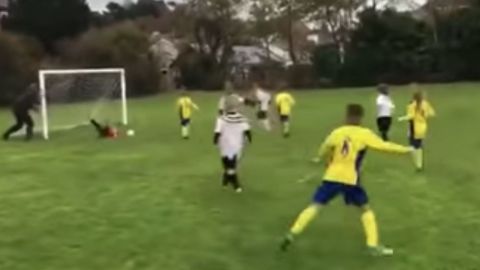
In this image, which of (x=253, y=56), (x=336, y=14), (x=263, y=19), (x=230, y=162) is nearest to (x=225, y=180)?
(x=230, y=162)

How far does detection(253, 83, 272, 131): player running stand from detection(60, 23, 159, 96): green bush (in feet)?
113

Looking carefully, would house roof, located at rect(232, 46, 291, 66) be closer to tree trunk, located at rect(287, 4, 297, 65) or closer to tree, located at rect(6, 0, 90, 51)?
tree trunk, located at rect(287, 4, 297, 65)

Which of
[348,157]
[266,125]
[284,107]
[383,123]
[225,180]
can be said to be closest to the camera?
[348,157]

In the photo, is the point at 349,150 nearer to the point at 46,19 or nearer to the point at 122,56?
the point at 122,56

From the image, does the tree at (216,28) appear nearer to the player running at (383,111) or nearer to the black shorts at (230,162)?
the player running at (383,111)

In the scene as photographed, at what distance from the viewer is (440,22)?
65.8m

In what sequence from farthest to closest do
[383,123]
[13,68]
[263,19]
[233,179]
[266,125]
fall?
[263,19] < [13,68] < [266,125] < [383,123] < [233,179]

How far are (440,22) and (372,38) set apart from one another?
5.13m

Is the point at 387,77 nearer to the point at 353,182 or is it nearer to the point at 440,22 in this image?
the point at 440,22

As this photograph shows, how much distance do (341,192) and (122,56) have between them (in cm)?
5321

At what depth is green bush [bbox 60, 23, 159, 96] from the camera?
62.5 m

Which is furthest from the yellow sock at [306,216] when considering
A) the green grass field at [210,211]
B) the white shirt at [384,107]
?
the white shirt at [384,107]

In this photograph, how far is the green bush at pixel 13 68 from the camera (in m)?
Result: 56.7

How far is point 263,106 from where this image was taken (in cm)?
2748
